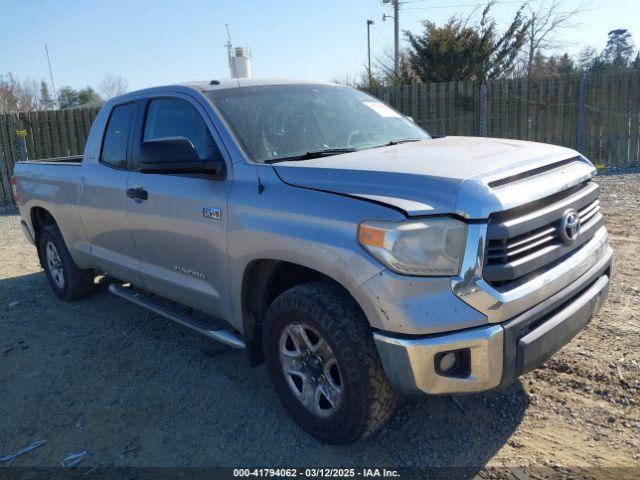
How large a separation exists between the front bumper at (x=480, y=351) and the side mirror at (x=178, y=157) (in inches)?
59.3

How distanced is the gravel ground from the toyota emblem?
3.38ft

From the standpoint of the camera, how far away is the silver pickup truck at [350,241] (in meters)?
2.47

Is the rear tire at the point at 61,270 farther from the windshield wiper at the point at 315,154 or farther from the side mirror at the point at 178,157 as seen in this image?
the windshield wiper at the point at 315,154

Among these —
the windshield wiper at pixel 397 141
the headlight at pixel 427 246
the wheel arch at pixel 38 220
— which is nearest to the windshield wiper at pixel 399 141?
the windshield wiper at pixel 397 141

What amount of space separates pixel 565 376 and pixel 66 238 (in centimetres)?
449

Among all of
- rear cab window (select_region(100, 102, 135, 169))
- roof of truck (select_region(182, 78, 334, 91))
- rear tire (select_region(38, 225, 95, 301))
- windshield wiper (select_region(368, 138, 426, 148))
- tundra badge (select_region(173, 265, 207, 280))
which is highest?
roof of truck (select_region(182, 78, 334, 91))

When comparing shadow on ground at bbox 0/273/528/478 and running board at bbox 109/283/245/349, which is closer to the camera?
shadow on ground at bbox 0/273/528/478

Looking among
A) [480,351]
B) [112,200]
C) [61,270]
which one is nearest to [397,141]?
[480,351]

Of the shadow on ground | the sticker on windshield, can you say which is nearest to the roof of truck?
the sticker on windshield

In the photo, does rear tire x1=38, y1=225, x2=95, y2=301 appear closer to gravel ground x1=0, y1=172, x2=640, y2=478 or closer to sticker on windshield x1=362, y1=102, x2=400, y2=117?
gravel ground x1=0, y1=172, x2=640, y2=478

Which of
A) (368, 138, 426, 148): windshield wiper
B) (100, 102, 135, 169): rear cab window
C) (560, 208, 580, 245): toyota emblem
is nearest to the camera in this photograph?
(560, 208, 580, 245): toyota emblem

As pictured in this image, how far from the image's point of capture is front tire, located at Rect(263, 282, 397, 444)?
269 centimetres

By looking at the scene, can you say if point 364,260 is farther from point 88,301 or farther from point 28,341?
point 88,301

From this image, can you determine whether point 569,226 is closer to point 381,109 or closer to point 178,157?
point 381,109
